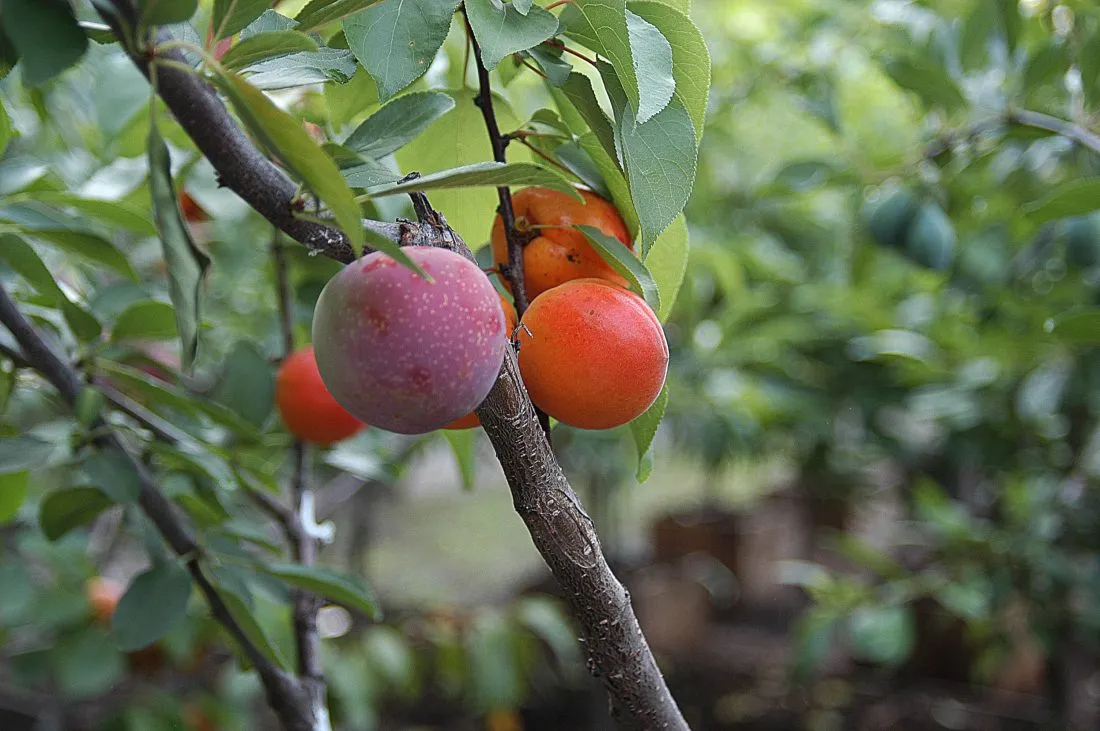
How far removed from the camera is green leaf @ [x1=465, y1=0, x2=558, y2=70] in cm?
34

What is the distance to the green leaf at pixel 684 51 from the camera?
38 cm

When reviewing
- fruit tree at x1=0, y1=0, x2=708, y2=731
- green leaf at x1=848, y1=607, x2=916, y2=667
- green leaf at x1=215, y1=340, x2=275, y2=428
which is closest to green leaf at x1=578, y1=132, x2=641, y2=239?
fruit tree at x1=0, y1=0, x2=708, y2=731

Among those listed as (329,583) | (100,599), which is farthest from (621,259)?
(100,599)

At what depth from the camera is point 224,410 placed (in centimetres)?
59

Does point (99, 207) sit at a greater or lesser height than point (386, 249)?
lesser

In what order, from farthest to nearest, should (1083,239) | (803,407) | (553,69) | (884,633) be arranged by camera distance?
(803,407) < (884,633) < (1083,239) < (553,69)

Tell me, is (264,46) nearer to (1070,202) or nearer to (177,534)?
(177,534)

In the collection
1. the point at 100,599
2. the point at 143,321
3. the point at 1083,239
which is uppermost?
the point at 1083,239

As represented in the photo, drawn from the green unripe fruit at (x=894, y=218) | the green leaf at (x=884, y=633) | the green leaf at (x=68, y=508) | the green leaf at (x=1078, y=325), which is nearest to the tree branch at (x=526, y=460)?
the green leaf at (x=68, y=508)

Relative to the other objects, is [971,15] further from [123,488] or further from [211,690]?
[211,690]

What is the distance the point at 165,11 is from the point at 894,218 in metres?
1.01

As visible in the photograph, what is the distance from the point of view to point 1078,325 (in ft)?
2.40

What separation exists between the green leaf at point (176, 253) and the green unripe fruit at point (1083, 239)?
0.96 meters

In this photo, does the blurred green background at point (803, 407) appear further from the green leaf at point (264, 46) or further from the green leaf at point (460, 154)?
the green leaf at point (264, 46)
